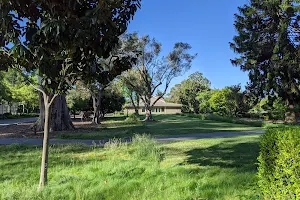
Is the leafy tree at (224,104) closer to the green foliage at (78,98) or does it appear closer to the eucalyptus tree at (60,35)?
the green foliage at (78,98)

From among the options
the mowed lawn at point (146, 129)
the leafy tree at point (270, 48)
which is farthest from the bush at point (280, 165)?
the leafy tree at point (270, 48)

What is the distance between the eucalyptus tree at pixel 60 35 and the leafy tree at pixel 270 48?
2402 centimetres

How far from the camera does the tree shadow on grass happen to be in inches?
242

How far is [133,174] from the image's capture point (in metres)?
5.02

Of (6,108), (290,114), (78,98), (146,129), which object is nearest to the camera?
(146,129)

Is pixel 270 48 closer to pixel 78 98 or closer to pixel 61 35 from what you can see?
pixel 78 98

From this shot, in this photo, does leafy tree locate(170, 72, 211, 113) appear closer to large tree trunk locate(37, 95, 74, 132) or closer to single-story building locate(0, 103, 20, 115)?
single-story building locate(0, 103, 20, 115)

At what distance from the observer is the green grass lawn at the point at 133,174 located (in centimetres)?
391

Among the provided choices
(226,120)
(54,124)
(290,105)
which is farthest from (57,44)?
(290,105)

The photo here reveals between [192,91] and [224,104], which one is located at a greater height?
[192,91]

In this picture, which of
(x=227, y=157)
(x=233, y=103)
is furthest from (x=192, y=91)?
(x=227, y=157)

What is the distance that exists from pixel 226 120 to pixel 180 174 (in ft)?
74.2

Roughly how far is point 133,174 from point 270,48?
26241mm

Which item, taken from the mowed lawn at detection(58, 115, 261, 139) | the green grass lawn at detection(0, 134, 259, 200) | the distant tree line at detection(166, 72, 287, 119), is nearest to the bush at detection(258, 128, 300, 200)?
the green grass lawn at detection(0, 134, 259, 200)
